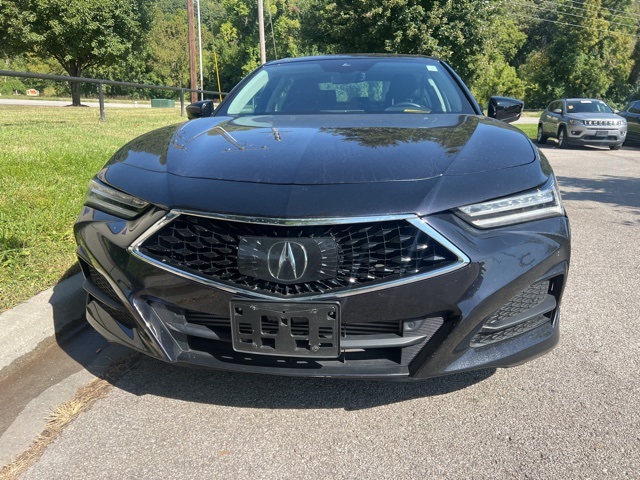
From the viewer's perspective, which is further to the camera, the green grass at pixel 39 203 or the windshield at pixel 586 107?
the windshield at pixel 586 107

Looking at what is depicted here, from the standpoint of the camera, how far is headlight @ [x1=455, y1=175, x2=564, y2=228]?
6.77 ft

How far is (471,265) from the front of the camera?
2.00 meters

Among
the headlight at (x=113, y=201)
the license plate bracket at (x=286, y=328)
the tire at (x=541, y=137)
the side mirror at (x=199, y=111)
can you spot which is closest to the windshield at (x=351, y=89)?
the side mirror at (x=199, y=111)

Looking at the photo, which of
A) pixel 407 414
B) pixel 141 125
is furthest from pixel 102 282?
pixel 141 125

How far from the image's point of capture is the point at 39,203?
4.80m

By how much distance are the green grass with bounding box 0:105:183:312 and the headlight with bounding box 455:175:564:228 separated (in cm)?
242

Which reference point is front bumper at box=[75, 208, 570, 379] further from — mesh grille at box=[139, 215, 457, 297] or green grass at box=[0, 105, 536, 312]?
green grass at box=[0, 105, 536, 312]

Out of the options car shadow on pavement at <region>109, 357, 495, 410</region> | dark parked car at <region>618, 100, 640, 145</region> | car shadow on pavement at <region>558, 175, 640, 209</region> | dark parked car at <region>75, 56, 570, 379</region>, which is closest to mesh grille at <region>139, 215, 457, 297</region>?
dark parked car at <region>75, 56, 570, 379</region>

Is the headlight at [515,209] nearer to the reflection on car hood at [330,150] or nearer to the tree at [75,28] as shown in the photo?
the reflection on car hood at [330,150]

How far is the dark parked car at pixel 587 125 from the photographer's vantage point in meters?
15.2

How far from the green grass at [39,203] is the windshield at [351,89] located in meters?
1.48

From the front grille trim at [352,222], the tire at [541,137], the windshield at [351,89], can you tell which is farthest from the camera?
the tire at [541,137]

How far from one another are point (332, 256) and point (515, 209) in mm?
724

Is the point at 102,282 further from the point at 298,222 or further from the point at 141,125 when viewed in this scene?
the point at 141,125
